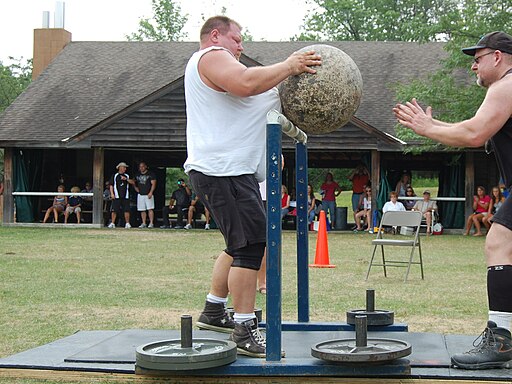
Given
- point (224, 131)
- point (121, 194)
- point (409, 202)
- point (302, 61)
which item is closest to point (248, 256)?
point (224, 131)

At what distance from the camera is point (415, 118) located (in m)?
5.17

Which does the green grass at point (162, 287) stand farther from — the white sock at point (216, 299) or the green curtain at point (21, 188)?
the green curtain at point (21, 188)

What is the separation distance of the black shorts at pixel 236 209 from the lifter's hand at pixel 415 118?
105cm

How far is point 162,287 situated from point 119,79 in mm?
20579

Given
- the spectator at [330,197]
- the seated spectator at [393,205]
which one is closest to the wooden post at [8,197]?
the spectator at [330,197]

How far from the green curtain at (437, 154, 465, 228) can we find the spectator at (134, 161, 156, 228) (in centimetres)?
857

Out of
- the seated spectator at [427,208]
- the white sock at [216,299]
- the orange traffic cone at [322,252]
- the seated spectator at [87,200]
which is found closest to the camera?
the white sock at [216,299]

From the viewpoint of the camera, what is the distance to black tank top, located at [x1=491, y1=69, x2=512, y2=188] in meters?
5.22

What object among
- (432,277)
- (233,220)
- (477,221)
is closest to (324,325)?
(233,220)

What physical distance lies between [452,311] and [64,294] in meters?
4.41

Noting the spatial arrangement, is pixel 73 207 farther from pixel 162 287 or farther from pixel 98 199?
pixel 162 287

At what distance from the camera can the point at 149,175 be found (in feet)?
79.9

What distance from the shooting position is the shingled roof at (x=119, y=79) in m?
26.5

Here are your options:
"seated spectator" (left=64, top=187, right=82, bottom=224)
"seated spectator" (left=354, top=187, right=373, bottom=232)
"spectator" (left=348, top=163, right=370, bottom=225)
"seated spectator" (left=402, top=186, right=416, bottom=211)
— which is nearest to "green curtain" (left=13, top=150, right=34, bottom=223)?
"seated spectator" (left=64, top=187, right=82, bottom=224)
